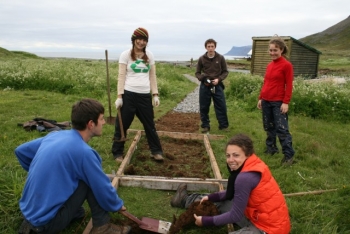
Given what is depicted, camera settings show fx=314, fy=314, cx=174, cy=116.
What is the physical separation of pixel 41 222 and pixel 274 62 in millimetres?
4049

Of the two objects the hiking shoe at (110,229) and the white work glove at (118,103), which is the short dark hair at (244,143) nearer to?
the hiking shoe at (110,229)

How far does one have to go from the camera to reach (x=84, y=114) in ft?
8.64

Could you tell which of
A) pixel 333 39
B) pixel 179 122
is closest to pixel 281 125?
pixel 179 122

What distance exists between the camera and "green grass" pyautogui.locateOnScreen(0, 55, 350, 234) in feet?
11.2

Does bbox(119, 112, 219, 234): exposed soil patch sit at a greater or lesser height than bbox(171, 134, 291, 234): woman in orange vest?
lesser

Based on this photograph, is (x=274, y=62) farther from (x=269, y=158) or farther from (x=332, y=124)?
(x=332, y=124)

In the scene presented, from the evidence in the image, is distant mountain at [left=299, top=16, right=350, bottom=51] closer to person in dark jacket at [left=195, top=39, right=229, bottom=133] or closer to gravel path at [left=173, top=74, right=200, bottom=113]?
gravel path at [left=173, top=74, right=200, bottom=113]

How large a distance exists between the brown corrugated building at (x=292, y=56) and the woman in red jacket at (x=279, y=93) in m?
11.6

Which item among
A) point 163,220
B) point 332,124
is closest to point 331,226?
point 163,220

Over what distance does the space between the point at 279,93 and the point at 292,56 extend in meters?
12.8

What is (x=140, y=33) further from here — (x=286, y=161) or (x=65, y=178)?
(x=286, y=161)

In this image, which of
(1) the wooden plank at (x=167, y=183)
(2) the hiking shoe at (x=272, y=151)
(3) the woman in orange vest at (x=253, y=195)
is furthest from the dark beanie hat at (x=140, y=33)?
(2) the hiking shoe at (x=272, y=151)

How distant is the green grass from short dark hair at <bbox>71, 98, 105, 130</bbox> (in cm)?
115

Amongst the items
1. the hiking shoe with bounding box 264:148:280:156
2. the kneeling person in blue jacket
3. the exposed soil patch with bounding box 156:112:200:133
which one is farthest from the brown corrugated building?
the kneeling person in blue jacket
